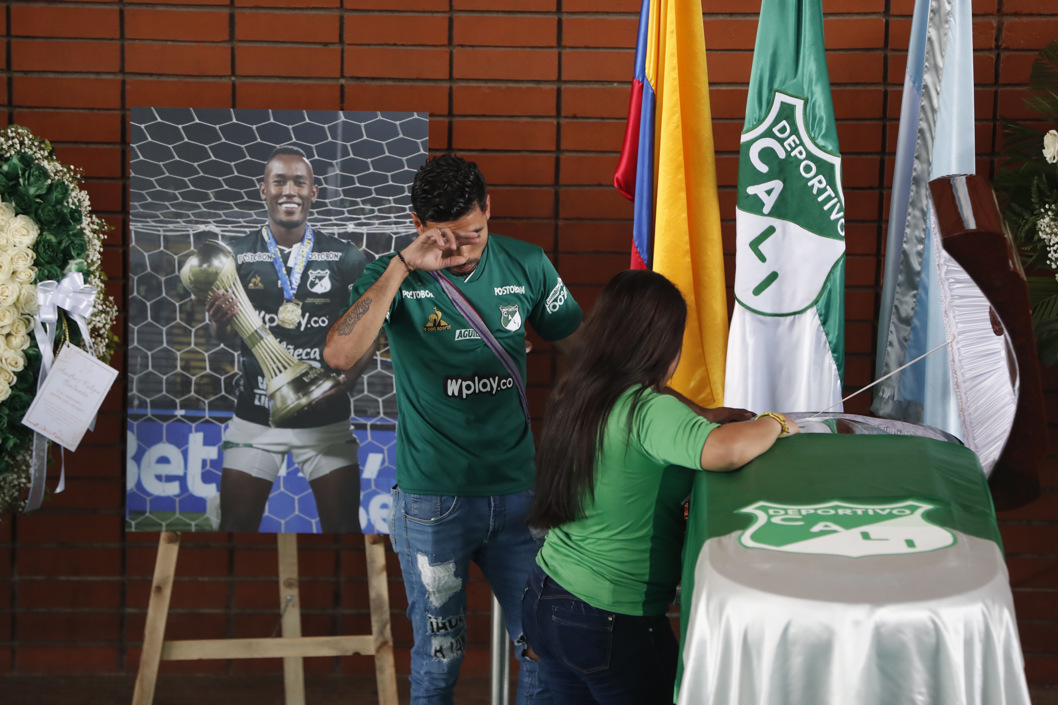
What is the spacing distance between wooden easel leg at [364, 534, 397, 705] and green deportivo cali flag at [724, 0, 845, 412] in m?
1.08

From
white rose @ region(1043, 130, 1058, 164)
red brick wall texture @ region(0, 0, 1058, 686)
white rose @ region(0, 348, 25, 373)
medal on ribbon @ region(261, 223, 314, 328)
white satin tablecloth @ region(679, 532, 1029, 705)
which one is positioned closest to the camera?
white satin tablecloth @ region(679, 532, 1029, 705)

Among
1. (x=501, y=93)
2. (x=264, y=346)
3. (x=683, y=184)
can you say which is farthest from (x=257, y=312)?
(x=683, y=184)

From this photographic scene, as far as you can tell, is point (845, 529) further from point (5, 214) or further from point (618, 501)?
point (5, 214)

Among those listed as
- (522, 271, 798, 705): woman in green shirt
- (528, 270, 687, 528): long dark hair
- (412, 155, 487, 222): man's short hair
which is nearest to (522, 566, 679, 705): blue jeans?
(522, 271, 798, 705): woman in green shirt

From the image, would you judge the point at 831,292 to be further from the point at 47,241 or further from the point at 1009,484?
the point at 47,241

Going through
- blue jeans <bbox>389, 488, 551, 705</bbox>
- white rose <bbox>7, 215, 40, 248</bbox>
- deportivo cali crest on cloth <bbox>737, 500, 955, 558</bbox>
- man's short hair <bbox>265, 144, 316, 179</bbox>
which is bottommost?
blue jeans <bbox>389, 488, 551, 705</bbox>

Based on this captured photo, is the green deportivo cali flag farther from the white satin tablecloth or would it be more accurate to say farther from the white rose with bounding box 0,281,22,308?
the white rose with bounding box 0,281,22,308

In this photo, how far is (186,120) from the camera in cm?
234

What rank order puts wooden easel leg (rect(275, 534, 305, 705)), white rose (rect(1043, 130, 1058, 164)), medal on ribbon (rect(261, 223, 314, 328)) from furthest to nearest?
wooden easel leg (rect(275, 534, 305, 705)) → medal on ribbon (rect(261, 223, 314, 328)) → white rose (rect(1043, 130, 1058, 164))

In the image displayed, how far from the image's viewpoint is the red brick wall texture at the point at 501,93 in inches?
105

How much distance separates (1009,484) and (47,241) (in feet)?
7.09

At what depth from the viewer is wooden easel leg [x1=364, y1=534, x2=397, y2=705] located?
2.40m

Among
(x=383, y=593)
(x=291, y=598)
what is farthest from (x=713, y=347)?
(x=291, y=598)

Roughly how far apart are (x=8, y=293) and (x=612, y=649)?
5.36 ft
